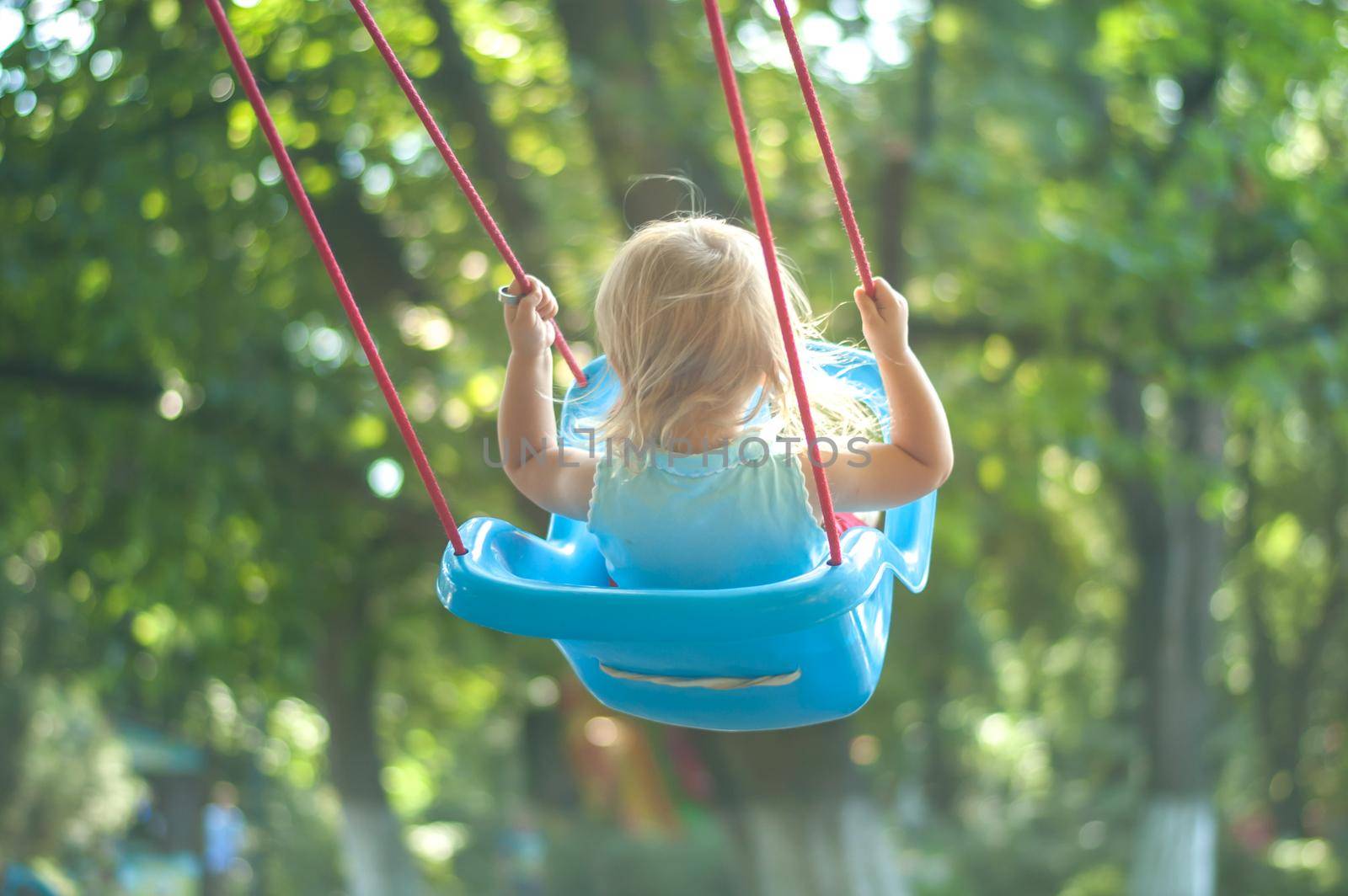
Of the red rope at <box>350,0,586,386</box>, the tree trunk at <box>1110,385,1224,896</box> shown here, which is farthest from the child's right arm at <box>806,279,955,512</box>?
the tree trunk at <box>1110,385,1224,896</box>

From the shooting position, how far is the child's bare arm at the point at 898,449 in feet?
6.87

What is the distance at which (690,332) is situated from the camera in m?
2.11

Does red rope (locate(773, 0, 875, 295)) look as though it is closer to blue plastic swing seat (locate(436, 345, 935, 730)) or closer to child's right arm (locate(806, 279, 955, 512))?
child's right arm (locate(806, 279, 955, 512))

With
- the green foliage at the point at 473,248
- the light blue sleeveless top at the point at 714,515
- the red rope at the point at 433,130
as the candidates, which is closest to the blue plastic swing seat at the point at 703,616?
the light blue sleeveless top at the point at 714,515

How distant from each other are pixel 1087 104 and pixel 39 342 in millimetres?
6069

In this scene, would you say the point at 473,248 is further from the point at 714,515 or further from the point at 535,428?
the point at 714,515

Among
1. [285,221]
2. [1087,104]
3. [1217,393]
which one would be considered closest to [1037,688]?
[1087,104]

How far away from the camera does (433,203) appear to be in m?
7.85

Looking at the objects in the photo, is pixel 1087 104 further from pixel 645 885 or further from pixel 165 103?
pixel 645 885

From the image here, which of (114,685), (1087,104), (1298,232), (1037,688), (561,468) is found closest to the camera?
(561,468)

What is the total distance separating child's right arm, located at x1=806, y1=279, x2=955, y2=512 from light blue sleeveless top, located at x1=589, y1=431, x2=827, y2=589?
0.25 feet

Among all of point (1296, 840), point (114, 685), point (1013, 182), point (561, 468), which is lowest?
point (1296, 840)

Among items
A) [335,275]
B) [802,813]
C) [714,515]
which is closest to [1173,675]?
[802,813]

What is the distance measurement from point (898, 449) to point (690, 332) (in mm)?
372
